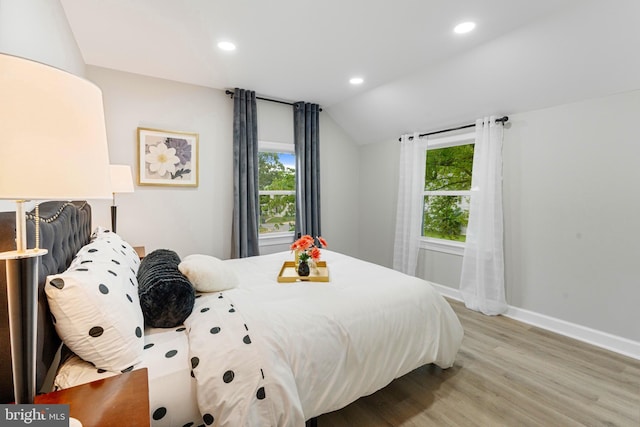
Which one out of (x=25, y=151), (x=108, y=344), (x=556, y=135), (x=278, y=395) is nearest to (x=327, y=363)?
(x=278, y=395)

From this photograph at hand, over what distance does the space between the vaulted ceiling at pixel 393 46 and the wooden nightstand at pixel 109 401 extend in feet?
7.42

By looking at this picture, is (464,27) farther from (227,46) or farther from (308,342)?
(308,342)

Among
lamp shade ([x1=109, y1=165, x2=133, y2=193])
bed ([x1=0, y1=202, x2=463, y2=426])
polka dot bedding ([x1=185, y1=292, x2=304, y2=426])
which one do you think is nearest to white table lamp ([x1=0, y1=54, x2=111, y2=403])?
bed ([x1=0, y1=202, x2=463, y2=426])

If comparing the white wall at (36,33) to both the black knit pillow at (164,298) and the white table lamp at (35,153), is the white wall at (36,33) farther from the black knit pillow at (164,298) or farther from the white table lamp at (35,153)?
the white table lamp at (35,153)

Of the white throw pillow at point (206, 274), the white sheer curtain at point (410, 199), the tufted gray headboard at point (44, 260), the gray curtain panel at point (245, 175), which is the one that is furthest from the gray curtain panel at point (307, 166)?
the tufted gray headboard at point (44, 260)

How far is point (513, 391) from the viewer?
76.3 inches

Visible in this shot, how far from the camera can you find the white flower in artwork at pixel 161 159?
322 centimetres

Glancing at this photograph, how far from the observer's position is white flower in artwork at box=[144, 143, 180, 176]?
3217 mm

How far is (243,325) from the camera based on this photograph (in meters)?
1.40

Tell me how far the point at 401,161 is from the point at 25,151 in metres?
4.00

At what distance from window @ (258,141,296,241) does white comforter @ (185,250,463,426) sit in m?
1.89

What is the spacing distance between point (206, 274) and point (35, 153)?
1.39 metres

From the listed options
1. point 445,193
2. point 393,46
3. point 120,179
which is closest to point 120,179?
point 120,179

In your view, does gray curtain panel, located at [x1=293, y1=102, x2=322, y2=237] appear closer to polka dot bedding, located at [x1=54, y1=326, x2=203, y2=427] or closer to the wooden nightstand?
polka dot bedding, located at [x1=54, y1=326, x2=203, y2=427]
